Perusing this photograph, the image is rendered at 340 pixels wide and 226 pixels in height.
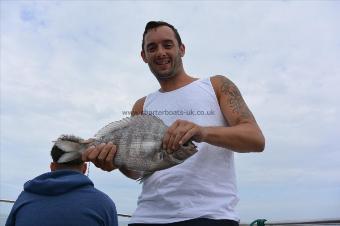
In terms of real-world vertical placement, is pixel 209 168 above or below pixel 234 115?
below

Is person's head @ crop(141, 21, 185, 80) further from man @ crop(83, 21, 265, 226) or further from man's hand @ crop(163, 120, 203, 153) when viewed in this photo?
man's hand @ crop(163, 120, 203, 153)

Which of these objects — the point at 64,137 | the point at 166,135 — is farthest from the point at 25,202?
the point at 166,135

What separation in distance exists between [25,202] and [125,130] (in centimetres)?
126

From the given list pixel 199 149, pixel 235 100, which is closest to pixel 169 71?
pixel 235 100

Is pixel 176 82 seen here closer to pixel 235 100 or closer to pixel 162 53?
pixel 162 53

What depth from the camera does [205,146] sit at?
327cm

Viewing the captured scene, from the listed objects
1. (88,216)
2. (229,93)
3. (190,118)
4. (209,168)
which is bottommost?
(88,216)

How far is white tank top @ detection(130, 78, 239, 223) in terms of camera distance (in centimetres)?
308

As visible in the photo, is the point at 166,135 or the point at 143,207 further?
the point at 143,207

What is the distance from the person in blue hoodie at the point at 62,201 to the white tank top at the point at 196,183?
521 mm

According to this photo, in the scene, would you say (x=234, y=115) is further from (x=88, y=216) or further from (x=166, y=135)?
(x=88, y=216)

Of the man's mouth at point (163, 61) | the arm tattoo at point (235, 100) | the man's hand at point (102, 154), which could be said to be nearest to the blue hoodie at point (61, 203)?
the man's hand at point (102, 154)

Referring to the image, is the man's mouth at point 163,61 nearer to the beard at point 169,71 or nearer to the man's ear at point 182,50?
the beard at point 169,71

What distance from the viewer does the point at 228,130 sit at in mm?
3047
